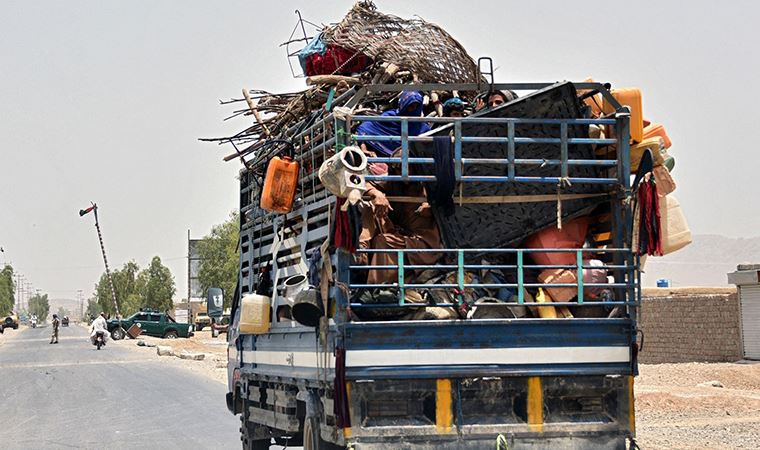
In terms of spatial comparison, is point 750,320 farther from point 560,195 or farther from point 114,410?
point 560,195

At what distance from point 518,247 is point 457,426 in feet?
4.80

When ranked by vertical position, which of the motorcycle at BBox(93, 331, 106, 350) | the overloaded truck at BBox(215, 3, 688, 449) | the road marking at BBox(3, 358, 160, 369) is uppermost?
the overloaded truck at BBox(215, 3, 688, 449)

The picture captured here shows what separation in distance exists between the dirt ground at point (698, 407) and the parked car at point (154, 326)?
Result: 1432 inches

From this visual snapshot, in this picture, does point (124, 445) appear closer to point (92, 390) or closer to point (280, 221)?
point (280, 221)

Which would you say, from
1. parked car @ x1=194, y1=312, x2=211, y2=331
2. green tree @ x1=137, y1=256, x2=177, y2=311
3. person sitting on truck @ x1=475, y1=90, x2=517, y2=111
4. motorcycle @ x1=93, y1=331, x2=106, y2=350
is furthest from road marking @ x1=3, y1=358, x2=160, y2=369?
green tree @ x1=137, y1=256, x2=177, y2=311

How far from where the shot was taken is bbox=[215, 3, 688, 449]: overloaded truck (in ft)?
21.6

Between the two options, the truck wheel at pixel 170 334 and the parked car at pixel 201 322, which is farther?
the parked car at pixel 201 322

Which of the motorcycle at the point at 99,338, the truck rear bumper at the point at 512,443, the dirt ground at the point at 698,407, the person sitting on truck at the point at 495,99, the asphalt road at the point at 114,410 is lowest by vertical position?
the asphalt road at the point at 114,410

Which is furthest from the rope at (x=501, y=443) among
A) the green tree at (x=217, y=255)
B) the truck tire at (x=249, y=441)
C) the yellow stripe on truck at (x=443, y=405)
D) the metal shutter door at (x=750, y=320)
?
the green tree at (x=217, y=255)

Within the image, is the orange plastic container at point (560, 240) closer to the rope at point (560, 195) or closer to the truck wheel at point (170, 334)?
the rope at point (560, 195)

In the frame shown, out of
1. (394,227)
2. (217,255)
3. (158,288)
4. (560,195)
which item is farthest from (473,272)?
(158,288)

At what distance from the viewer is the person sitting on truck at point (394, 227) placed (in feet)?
22.7

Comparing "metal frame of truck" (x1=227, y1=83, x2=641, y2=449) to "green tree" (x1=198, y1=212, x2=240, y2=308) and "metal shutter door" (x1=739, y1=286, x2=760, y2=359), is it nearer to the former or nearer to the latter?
"metal shutter door" (x1=739, y1=286, x2=760, y2=359)

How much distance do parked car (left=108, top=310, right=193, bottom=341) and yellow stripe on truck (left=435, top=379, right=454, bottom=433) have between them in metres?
55.8
